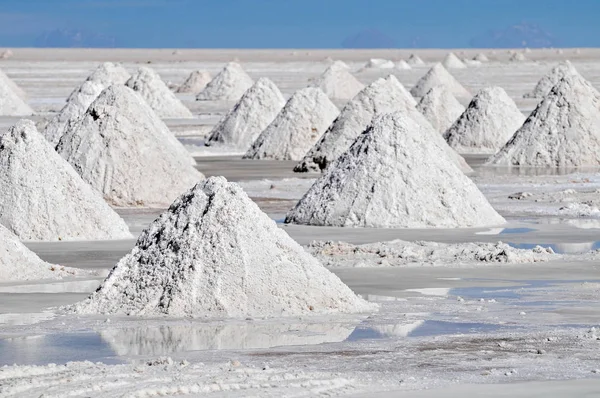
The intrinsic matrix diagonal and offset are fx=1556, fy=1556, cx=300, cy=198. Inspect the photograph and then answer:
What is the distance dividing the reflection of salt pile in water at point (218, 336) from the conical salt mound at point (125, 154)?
10705 millimetres

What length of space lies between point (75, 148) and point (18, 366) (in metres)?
13.5

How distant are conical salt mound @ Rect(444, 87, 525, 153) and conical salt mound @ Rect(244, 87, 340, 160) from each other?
11.3ft

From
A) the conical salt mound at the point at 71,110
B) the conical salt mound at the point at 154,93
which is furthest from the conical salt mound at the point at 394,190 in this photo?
the conical salt mound at the point at 154,93

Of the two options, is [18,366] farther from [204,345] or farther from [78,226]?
[78,226]

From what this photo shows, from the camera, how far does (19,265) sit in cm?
1250

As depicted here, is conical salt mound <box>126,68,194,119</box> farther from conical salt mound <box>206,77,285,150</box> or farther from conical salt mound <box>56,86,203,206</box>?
conical salt mound <box>56,86,203,206</box>

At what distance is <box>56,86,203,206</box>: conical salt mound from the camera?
68.0 feet

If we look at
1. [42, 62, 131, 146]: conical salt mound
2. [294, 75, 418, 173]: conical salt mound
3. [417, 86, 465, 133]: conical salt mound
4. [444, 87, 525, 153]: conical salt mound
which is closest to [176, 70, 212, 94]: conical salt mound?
[417, 86, 465, 133]: conical salt mound

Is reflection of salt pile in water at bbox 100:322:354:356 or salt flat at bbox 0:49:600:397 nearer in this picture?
salt flat at bbox 0:49:600:397

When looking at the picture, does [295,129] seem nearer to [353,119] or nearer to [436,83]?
[353,119]

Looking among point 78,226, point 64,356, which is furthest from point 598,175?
point 64,356

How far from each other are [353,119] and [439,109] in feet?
29.2

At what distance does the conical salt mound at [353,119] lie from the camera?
92.1ft

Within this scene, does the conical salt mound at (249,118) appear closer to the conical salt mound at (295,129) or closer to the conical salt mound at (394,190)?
the conical salt mound at (295,129)
